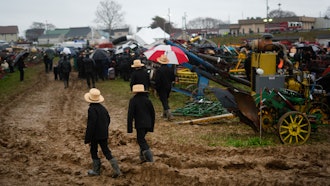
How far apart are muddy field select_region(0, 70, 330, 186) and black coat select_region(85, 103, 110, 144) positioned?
2.43ft

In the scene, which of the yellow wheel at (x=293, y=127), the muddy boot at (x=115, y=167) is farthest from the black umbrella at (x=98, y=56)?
the muddy boot at (x=115, y=167)

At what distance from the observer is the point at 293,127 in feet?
29.2

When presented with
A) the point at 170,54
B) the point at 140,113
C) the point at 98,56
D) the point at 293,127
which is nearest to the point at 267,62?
the point at 293,127

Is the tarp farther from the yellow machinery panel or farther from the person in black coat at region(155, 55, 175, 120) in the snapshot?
the yellow machinery panel

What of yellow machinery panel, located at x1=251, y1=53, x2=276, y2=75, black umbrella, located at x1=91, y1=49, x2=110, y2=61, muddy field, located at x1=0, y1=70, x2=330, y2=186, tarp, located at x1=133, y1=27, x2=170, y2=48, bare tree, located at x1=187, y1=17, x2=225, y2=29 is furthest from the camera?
bare tree, located at x1=187, y1=17, x2=225, y2=29

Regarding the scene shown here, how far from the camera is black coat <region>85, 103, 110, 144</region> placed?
7.08m

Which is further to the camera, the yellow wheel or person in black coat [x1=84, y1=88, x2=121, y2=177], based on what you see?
the yellow wheel

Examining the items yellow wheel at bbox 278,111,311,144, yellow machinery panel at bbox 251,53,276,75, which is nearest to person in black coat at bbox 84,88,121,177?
yellow wheel at bbox 278,111,311,144

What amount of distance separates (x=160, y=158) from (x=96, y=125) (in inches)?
62.0

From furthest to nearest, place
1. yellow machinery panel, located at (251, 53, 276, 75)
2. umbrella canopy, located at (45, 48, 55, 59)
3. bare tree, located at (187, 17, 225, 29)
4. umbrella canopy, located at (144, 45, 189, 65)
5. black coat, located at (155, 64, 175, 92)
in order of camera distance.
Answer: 1. bare tree, located at (187, 17, 225, 29)
2. umbrella canopy, located at (45, 48, 55, 59)
3. umbrella canopy, located at (144, 45, 189, 65)
4. black coat, located at (155, 64, 175, 92)
5. yellow machinery panel, located at (251, 53, 276, 75)

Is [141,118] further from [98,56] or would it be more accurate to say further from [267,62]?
[98,56]

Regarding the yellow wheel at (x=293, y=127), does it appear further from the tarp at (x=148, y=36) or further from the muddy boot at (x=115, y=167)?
the tarp at (x=148, y=36)

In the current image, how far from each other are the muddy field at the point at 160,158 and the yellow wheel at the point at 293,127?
282 mm

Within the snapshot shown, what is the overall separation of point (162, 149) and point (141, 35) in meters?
20.7
